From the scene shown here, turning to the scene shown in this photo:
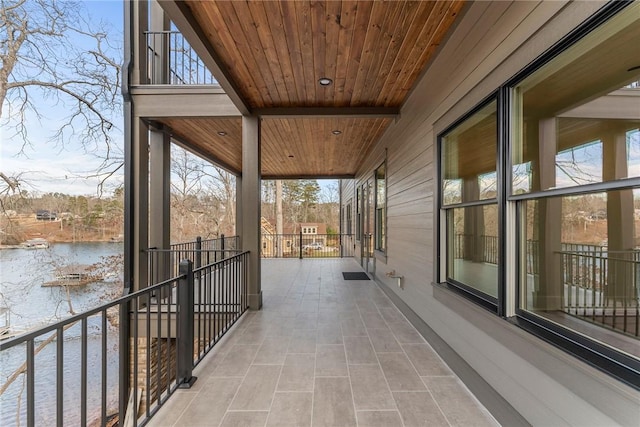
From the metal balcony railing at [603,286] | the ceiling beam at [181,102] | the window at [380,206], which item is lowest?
the metal balcony railing at [603,286]

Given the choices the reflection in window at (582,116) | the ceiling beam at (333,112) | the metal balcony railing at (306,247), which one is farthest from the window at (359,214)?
the reflection in window at (582,116)

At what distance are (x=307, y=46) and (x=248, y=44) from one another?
52 centimetres

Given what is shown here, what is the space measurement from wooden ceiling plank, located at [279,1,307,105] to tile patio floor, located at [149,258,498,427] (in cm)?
281

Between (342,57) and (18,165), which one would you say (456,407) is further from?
(18,165)

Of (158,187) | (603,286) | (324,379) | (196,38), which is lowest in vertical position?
(324,379)

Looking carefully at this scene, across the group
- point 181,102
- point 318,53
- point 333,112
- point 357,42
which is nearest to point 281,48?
point 318,53

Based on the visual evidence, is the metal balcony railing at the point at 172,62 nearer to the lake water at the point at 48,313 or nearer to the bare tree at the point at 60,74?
the bare tree at the point at 60,74

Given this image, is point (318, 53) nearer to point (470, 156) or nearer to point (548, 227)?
point (470, 156)

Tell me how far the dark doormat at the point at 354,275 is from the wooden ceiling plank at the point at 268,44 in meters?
4.29

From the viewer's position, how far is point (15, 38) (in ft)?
16.5

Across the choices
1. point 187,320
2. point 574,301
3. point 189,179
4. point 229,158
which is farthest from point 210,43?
point 189,179

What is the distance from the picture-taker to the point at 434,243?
287 cm

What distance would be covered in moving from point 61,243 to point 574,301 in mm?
7771

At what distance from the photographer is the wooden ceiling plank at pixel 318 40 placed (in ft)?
7.00
